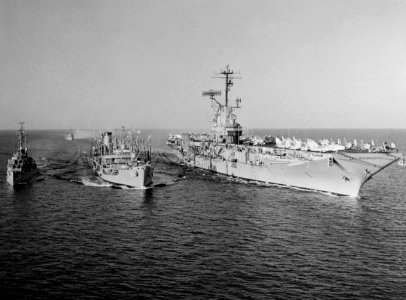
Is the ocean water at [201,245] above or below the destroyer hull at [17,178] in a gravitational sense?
below

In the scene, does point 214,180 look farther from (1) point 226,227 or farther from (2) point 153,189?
(1) point 226,227

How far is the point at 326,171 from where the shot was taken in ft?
145

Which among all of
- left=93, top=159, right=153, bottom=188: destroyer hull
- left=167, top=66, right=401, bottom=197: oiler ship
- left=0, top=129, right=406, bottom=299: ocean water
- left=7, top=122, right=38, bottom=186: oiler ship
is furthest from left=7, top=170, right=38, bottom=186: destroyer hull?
left=167, top=66, right=401, bottom=197: oiler ship

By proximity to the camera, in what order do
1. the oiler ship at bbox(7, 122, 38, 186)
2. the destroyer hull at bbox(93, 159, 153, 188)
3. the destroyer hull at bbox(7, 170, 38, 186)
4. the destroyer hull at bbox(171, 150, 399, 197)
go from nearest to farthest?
the destroyer hull at bbox(171, 150, 399, 197)
the destroyer hull at bbox(93, 159, 153, 188)
the destroyer hull at bbox(7, 170, 38, 186)
the oiler ship at bbox(7, 122, 38, 186)

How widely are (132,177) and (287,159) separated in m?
20.1

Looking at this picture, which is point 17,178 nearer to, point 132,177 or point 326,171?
point 132,177

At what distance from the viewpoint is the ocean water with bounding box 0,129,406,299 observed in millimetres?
20969

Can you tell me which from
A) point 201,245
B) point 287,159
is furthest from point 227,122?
point 201,245

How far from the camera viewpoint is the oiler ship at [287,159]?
41.9m

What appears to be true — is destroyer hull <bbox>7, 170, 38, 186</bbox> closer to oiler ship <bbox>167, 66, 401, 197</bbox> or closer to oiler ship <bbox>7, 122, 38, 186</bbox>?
oiler ship <bbox>7, 122, 38, 186</bbox>

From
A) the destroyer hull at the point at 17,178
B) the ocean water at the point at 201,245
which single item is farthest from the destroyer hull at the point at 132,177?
the destroyer hull at the point at 17,178

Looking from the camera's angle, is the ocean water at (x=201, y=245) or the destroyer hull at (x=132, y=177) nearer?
the ocean water at (x=201, y=245)

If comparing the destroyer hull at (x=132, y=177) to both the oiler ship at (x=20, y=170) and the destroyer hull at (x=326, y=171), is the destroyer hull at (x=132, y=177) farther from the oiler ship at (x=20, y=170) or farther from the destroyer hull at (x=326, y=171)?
the destroyer hull at (x=326, y=171)

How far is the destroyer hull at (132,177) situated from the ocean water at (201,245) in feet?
10.4
